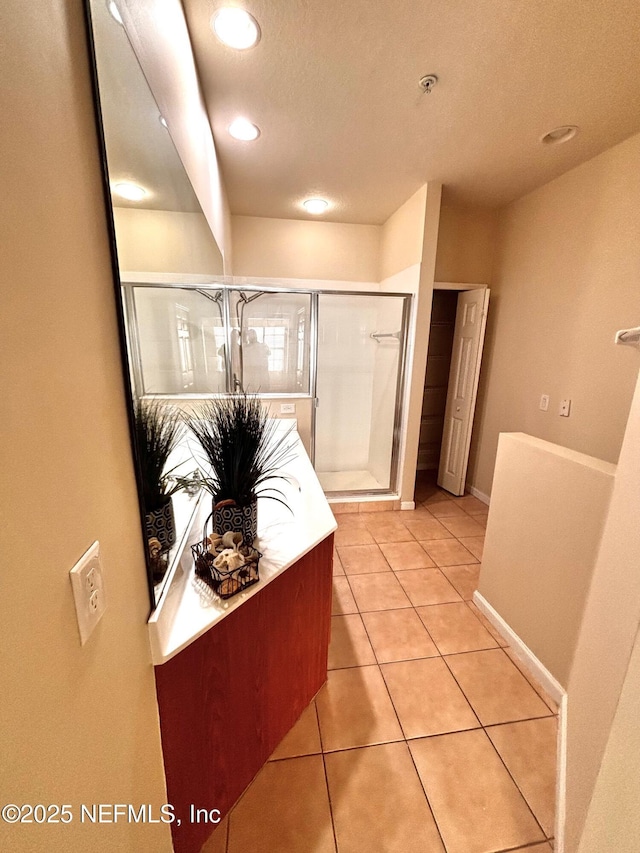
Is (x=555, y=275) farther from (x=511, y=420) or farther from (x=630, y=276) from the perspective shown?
(x=511, y=420)

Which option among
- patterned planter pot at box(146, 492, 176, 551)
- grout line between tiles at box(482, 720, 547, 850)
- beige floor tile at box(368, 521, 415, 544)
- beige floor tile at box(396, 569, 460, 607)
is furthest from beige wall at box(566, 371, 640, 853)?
beige floor tile at box(368, 521, 415, 544)

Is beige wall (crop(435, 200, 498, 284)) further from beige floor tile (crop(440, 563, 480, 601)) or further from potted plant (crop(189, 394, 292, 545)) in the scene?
potted plant (crop(189, 394, 292, 545))

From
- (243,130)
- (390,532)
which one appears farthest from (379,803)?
(243,130)

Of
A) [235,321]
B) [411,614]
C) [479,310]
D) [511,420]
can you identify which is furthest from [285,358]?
[411,614]

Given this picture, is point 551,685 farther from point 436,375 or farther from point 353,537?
point 436,375

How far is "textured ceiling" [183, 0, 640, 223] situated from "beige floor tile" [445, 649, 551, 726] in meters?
2.69

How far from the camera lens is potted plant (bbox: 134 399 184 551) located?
0.70 meters

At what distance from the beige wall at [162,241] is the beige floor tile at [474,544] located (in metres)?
2.52

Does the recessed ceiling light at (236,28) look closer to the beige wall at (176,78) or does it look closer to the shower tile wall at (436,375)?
the beige wall at (176,78)

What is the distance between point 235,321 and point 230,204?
3.65 ft

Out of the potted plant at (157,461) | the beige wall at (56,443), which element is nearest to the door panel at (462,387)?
the potted plant at (157,461)

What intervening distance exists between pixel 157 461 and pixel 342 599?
1529 mm

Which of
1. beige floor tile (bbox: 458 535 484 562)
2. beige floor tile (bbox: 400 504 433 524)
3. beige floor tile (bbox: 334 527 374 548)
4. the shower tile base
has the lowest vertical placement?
beige floor tile (bbox: 334 527 374 548)

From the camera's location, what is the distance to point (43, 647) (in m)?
0.38
